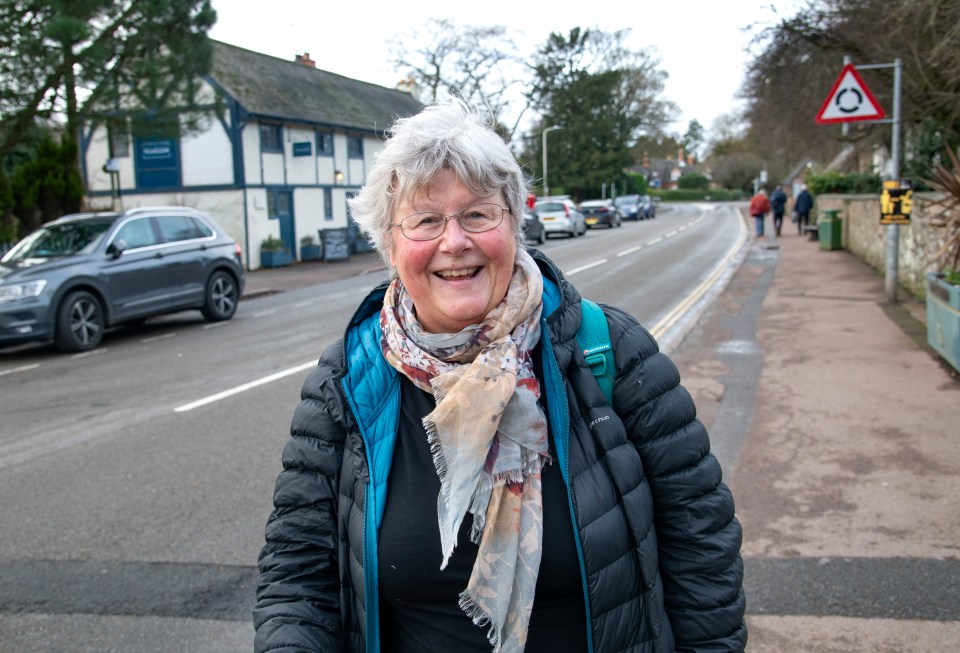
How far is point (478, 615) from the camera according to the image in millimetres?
1849

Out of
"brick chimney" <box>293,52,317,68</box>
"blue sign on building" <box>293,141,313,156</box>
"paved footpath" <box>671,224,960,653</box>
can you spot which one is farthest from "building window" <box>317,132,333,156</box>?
"paved footpath" <box>671,224,960,653</box>

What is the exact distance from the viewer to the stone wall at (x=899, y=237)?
11438 mm

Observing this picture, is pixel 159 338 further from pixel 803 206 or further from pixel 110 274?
pixel 803 206

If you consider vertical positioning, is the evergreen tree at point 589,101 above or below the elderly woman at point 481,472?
above

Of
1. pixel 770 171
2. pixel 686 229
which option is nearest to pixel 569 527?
pixel 686 229

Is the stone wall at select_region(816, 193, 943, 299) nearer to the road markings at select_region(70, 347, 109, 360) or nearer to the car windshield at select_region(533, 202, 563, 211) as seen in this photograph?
the road markings at select_region(70, 347, 109, 360)

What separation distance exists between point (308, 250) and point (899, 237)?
1885cm

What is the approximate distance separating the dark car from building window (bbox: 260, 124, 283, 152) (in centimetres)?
1294

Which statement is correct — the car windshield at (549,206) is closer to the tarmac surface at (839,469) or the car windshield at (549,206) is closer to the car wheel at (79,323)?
the tarmac surface at (839,469)

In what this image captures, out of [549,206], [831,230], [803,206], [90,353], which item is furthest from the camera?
[549,206]

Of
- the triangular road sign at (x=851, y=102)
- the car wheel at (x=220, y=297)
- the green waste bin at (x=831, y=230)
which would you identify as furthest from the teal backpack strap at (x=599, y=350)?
the green waste bin at (x=831, y=230)

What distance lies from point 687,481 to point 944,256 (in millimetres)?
8565

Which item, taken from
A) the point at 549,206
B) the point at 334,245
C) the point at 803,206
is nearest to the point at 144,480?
the point at 334,245

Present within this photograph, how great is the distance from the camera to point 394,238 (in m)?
2.16
